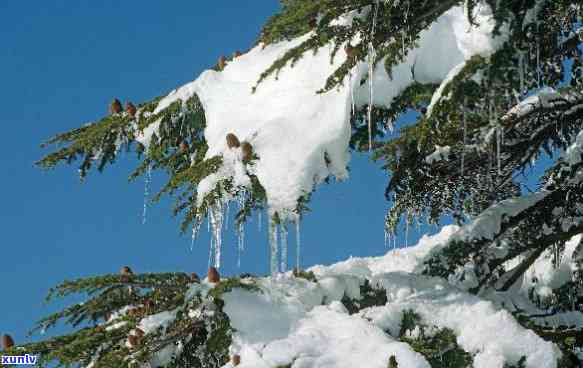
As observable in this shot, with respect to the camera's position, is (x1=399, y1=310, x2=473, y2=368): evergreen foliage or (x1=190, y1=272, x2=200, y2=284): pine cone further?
(x1=190, y1=272, x2=200, y2=284): pine cone

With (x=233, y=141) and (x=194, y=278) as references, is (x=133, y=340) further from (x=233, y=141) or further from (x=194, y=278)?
(x=233, y=141)

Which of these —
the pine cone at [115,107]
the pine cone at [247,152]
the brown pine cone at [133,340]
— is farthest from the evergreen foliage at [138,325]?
the pine cone at [115,107]

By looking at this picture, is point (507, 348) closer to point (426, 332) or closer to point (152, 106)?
point (426, 332)

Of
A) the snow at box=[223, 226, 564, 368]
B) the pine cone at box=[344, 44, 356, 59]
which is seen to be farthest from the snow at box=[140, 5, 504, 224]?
the snow at box=[223, 226, 564, 368]

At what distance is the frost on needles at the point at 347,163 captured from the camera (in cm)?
487

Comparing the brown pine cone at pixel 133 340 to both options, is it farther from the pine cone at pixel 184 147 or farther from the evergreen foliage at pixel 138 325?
the pine cone at pixel 184 147

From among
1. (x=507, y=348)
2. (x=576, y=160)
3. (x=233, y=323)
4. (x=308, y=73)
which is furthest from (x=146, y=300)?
(x=576, y=160)

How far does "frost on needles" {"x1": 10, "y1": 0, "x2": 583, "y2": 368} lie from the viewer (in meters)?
4.87

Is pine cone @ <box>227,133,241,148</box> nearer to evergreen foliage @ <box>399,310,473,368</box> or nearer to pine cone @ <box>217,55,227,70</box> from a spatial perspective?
evergreen foliage @ <box>399,310,473,368</box>

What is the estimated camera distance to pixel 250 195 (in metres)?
5.31

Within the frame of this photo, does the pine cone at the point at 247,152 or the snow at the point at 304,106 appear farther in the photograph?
the pine cone at the point at 247,152

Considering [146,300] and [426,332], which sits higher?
[146,300]

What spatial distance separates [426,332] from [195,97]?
2.78 metres

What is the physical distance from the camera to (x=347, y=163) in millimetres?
5340
